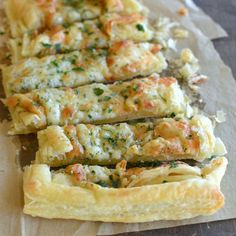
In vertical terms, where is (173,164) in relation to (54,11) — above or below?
above

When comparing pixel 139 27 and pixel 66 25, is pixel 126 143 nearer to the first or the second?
pixel 139 27

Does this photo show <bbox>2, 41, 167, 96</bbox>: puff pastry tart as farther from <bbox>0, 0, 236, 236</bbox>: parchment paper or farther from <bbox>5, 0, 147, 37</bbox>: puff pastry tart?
<bbox>5, 0, 147, 37</bbox>: puff pastry tart

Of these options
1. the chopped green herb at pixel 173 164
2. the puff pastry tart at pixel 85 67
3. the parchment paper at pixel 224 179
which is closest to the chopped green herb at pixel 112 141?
the chopped green herb at pixel 173 164

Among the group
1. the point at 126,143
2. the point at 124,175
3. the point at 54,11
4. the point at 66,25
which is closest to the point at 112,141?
the point at 126,143

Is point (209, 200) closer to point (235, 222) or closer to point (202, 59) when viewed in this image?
point (235, 222)

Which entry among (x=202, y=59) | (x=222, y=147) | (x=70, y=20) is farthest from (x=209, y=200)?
(x=70, y=20)

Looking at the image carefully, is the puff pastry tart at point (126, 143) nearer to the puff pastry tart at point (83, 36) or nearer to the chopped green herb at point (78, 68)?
the chopped green herb at point (78, 68)
